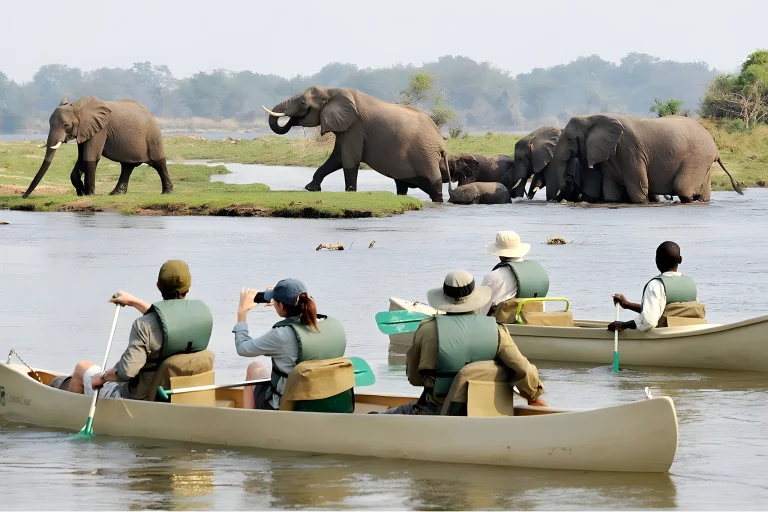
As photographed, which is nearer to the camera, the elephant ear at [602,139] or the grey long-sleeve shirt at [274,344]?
the grey long-sleeve shirt at [274,344]

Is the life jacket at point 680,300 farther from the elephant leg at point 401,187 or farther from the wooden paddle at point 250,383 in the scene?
the elephant leg at point 401,187

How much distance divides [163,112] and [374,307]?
583 ft

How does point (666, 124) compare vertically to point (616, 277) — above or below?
above

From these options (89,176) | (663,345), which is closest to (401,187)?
(89,176)

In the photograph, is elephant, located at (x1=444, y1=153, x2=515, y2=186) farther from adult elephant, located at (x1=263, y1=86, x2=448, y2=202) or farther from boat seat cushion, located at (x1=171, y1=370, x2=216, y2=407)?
boat seat cushion, located at (x1=171, y1=370, x2=216, y2=407)

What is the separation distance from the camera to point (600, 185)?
37.7 meters

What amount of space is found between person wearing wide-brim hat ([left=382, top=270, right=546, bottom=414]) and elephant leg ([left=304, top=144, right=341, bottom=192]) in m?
27.9

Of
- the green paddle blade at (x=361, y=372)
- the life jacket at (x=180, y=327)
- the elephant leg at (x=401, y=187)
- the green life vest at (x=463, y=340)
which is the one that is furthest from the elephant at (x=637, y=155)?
the green life vest at (x=463, y=340)

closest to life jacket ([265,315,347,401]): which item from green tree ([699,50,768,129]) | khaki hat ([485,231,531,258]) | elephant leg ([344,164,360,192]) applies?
khaki hat ([485,231,531,258])

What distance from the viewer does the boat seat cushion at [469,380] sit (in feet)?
28.3

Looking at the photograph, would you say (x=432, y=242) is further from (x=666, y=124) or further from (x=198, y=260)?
(x=666, y=124)

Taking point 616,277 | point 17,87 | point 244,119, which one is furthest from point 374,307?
point 17,87

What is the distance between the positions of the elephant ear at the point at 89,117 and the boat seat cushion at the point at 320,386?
26569 mm

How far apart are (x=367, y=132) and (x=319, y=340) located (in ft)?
93.3
